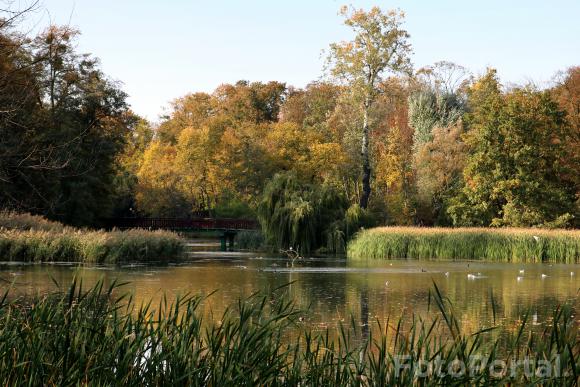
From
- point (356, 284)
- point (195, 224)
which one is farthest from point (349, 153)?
point (356, 284)

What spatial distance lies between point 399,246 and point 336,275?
416 inches

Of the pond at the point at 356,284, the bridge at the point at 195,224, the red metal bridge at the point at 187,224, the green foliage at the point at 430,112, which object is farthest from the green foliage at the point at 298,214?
the green foliage at the point at 430,112

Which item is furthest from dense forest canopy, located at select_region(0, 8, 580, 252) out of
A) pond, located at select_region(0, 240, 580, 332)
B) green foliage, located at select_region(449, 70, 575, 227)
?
pond, located at select_region(0, 240, 580, 332)

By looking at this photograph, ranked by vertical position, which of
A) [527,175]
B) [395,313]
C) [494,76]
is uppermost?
[494,76]

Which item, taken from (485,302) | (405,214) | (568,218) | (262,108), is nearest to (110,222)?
(405,214)

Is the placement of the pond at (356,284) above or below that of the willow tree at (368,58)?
below

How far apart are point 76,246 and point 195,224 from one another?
2229cm

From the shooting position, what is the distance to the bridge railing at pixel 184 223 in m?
49.7

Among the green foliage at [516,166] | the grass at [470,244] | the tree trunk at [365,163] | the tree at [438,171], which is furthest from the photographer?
the tree trunk at [365,163]

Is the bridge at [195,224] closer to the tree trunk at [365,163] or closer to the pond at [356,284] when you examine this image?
the tree trunk at [365,163]

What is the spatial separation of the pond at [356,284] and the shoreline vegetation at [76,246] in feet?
5.01

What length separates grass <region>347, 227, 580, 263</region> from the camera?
31.7m

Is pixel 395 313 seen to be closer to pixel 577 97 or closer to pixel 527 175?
pixel 527 175

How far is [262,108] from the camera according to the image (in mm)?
68812
